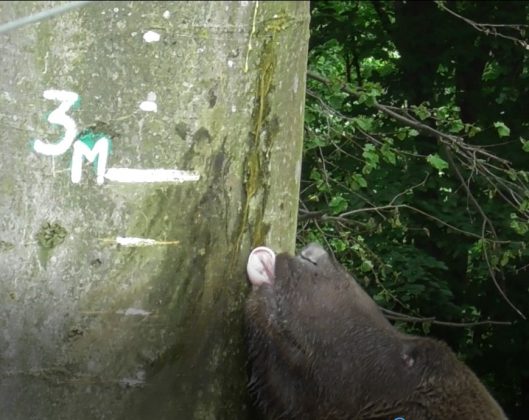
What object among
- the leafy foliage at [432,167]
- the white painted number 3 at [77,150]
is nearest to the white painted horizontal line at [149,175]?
the white painted number 3 at [77,150]

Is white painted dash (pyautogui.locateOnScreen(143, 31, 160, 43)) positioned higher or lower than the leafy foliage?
higher

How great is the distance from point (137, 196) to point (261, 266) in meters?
Answer: 0.39

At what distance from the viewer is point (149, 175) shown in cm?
216

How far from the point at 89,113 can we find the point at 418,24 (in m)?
8.03

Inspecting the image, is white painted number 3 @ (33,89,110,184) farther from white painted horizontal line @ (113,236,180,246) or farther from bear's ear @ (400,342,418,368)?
bear's ear @ (400,342,418,368)

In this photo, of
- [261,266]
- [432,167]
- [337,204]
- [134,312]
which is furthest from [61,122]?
[432,167]

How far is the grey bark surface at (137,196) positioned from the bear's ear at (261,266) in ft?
0.09

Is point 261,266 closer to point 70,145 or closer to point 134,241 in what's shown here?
point 134,241

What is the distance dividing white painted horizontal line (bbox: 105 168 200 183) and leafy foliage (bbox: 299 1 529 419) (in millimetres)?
3559

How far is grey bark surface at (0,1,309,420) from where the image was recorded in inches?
81.5

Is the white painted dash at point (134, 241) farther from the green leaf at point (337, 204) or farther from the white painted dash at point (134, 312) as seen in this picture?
the green leaf at point (337, 204)

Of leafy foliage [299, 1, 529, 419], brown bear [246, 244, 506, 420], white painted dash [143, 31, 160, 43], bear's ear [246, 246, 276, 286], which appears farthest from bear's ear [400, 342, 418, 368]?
leafy foliage [299, 1, 529, 419]

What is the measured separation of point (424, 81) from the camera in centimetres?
959

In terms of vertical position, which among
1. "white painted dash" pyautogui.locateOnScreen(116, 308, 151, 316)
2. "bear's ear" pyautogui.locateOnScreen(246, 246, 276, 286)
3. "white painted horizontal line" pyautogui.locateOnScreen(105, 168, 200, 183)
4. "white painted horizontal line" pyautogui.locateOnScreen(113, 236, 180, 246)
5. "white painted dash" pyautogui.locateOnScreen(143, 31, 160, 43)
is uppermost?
"white painted dash" pyautogui.locateOnScreen(143, 31, 160, 43)
